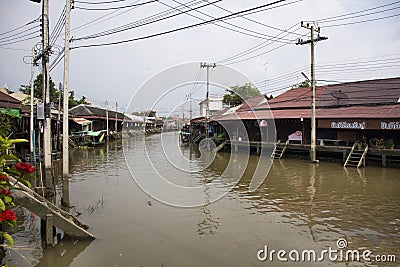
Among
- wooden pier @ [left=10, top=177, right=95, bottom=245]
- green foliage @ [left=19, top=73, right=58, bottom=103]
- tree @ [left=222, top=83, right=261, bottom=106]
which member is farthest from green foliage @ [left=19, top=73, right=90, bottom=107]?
wooden pier @ [left=10, top=177, right=95, bottom=245]

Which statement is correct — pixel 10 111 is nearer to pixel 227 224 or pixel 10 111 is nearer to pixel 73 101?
pixel 227 224

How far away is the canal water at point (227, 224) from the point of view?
6.11 metres

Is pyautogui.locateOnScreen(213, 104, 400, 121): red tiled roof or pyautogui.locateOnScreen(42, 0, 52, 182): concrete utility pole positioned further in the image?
pyautogui.locateOnScreen(213, 104, 400, 121): red tiled roof

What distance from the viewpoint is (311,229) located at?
7594 millimetres

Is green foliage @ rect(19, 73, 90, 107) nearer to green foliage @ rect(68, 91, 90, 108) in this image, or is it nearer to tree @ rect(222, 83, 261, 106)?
green foliage @ rect(68, 91, 90, 108)

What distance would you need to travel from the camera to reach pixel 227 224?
8016 millimetres

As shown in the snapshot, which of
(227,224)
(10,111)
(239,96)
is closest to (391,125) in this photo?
(227,224)

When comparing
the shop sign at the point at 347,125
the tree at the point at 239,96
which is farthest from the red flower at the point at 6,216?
the tree at the point at 239,96

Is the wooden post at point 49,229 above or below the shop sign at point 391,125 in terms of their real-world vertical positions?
below

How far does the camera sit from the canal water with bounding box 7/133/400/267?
611 cm

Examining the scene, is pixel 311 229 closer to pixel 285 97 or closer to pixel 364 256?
pixel 364 256

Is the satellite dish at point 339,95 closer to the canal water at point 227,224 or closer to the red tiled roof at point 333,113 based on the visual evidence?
the red tiled roof at point 333,113

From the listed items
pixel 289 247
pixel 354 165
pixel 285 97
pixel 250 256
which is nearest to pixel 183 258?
pixel 250 256

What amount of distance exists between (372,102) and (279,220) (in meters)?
14.8
